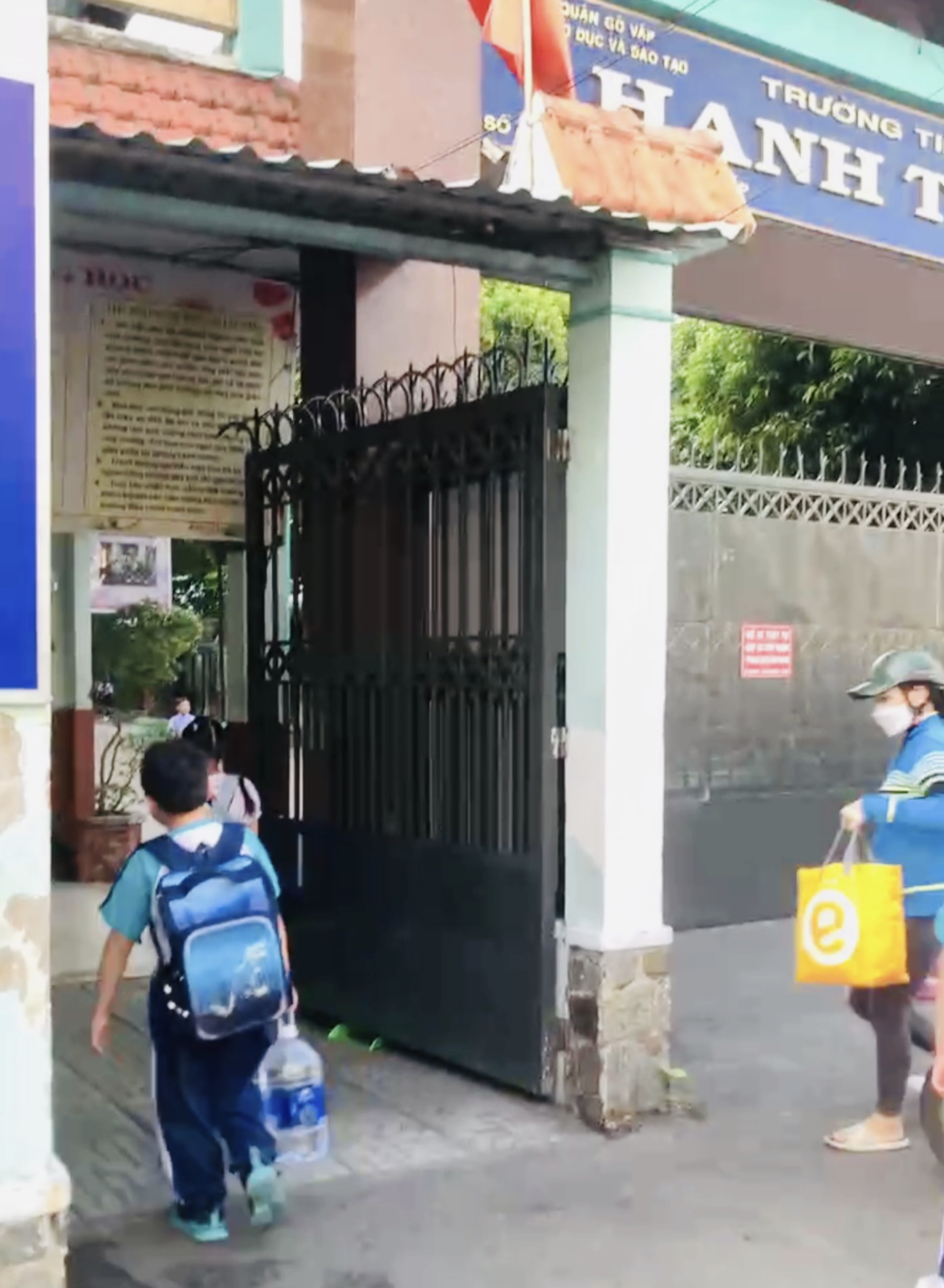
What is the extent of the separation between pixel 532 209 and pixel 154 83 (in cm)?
306

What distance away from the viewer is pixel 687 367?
14352 mm

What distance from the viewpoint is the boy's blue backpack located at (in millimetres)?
3953

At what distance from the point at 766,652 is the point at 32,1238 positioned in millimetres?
6129

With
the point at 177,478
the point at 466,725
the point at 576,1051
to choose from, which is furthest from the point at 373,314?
the point at 576,1051

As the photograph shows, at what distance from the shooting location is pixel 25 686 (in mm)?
3303

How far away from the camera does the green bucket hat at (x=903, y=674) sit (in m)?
5.04

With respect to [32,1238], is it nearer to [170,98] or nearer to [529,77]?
[529,77]

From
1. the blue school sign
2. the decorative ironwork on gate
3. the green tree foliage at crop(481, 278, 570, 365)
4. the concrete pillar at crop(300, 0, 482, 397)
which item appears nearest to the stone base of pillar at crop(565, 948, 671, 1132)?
the decorative ironwork on gate

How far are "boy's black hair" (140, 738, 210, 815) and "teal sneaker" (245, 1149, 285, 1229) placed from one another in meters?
1.04

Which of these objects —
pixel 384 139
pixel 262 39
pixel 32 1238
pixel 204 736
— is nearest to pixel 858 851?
pixel 204 736

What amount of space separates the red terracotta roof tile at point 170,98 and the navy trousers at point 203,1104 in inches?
158

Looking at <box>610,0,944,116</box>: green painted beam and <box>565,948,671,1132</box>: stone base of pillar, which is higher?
<box>610,0,944,116</box>: green painted beam

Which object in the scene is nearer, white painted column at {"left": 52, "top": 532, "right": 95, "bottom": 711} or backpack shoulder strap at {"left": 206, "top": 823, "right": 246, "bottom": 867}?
backpack shoulder strap at {"left": 206, "top": 823, "right": 246, "bottom": 867}

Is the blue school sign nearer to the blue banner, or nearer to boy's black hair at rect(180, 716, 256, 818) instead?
boy's black hair at rect(180, 716, 256, 818)
